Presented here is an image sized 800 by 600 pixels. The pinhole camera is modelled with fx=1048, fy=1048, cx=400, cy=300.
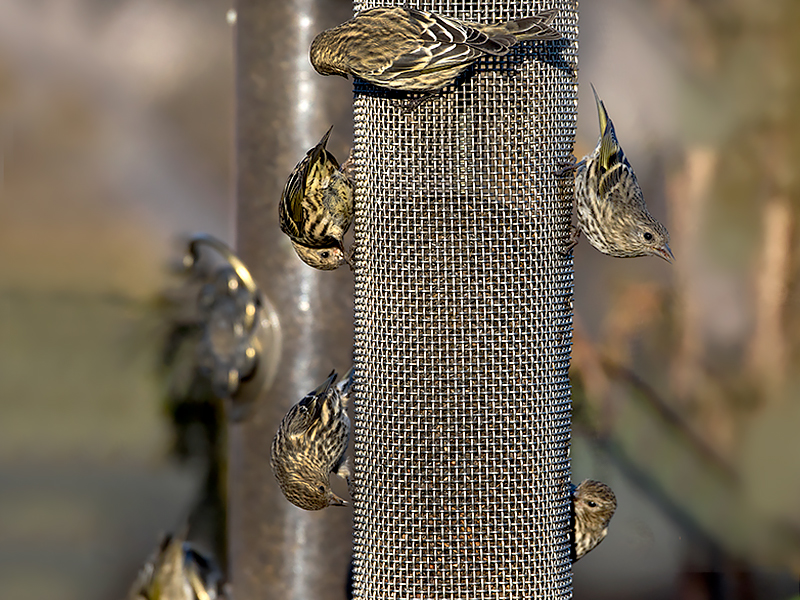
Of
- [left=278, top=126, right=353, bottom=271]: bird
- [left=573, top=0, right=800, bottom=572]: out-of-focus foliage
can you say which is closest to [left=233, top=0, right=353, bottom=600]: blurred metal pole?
[left=278, top=126, right=353, bottom=271]: bird

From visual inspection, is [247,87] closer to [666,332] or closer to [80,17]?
[80,17]

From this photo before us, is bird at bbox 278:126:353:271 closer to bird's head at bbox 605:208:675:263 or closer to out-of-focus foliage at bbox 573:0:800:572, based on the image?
bird's head at bbox 605:208:675:263

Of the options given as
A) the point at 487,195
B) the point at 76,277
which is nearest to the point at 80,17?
the point at 76,277

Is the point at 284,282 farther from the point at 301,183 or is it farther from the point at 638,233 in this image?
the point at 638,233

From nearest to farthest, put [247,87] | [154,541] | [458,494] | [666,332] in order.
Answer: [458,494] < [247,87] < [154,541] < [666,332]

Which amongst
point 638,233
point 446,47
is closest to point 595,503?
point 638,233
